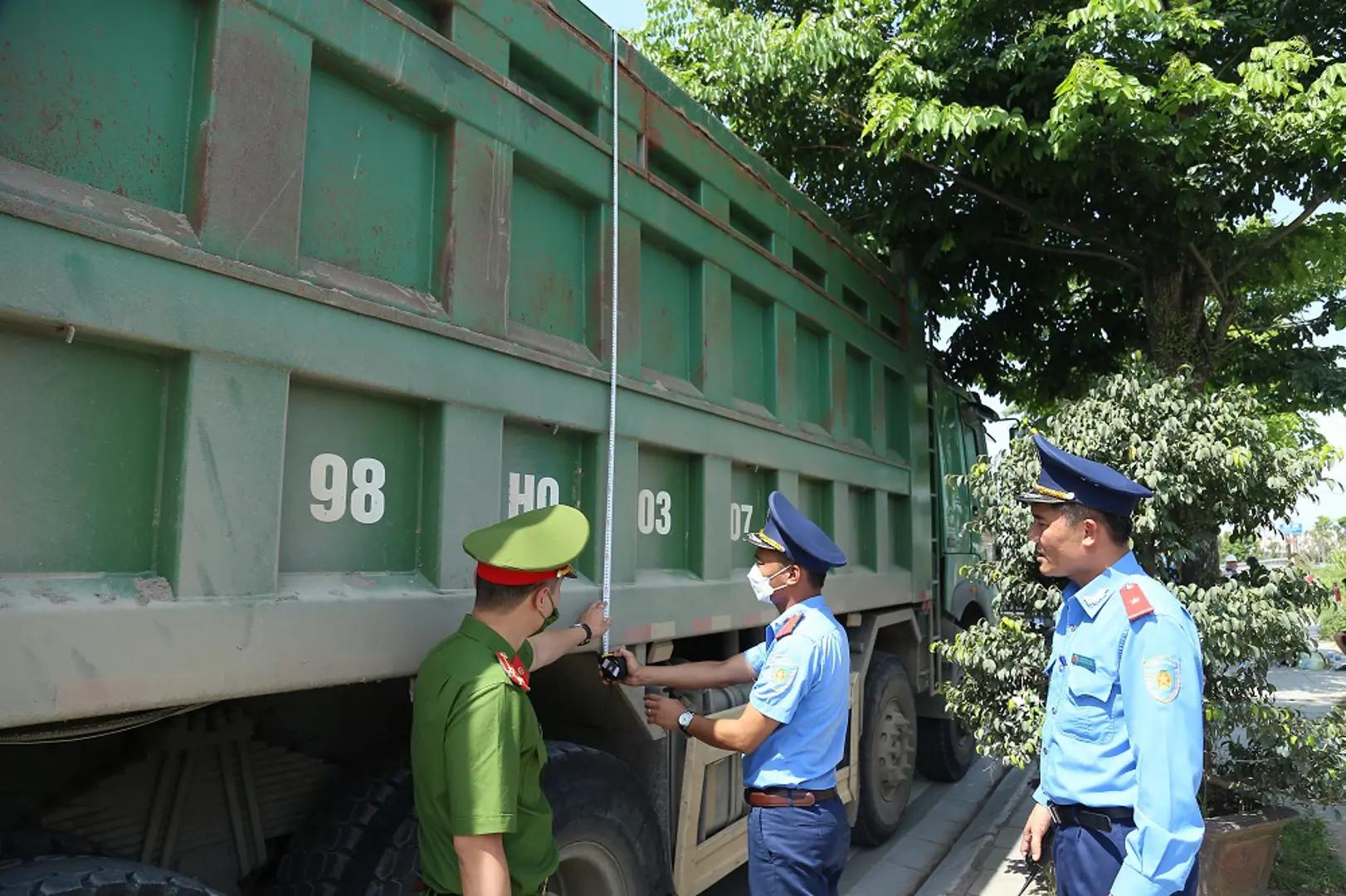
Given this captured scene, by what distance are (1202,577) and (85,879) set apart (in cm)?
455

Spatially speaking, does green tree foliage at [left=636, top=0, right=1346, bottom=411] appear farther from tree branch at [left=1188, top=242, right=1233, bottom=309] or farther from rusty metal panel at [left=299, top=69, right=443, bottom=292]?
rusty metal panel at [left=299, top=69, right=443, bottom=292]

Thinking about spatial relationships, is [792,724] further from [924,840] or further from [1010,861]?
[924,840]

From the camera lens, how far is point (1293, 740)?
3.90 m

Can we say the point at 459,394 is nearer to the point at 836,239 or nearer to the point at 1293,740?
the point at 836,239

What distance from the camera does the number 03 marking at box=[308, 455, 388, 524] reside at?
5.90ft

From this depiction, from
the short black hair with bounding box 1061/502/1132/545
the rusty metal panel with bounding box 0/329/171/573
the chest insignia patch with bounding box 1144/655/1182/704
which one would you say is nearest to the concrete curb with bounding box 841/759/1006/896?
the short black hair with bounding box 1061/502/1132/545

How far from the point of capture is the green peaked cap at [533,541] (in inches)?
72.8

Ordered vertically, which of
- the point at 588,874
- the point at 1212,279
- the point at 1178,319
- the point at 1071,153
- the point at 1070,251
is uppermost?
the point at 1071,153

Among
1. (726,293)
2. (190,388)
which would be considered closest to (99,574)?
(190,388)

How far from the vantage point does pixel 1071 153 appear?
15.8 feet

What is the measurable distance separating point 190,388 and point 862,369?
3.69 metres

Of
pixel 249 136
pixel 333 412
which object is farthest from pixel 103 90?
pixel 333 412

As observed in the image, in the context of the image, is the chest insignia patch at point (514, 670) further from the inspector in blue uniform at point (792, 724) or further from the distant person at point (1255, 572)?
the distant person at point (1255, 572)

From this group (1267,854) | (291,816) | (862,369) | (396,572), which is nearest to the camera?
(396,572)
